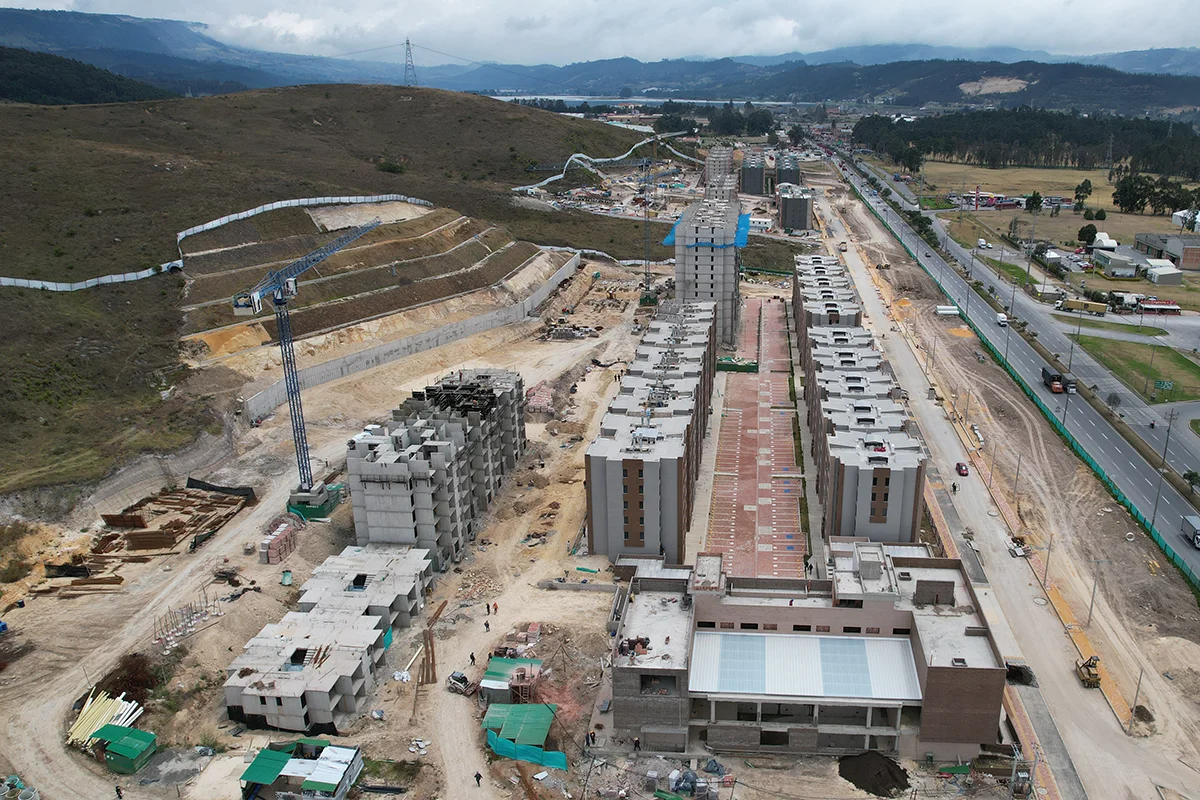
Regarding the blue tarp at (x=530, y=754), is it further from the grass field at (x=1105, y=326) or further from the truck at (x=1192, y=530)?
→ the grass field at (x=1105, y=326)

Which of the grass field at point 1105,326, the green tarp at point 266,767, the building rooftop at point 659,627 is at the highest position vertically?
the building rooftop at point 659,627

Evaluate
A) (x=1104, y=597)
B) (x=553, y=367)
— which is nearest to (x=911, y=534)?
(x=1104, y=597)

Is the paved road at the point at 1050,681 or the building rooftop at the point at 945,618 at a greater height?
the building rooftop at the point at 945,618

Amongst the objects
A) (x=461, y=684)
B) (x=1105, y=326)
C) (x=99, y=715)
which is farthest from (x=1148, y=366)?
(x=99, y=715)

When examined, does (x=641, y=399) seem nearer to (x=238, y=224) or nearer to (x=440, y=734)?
(x=440, y=734)

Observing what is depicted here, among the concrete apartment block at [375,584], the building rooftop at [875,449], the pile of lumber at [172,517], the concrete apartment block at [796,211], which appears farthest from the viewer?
the concrete apartment block at [796,211]

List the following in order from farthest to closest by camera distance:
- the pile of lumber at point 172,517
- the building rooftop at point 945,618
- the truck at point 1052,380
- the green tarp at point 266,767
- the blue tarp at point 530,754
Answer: the truck at point 1052,380
the pile of lumber at point 172,517
the blue tarp at point 530,754
the building rooftop at point 945,618
the green tarp at point 266,767

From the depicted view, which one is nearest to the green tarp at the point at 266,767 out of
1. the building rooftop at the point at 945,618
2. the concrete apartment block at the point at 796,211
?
the building rooftop at the point at 945,618

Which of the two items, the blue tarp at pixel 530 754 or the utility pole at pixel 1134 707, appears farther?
the utility pole at pixel 1134 707
